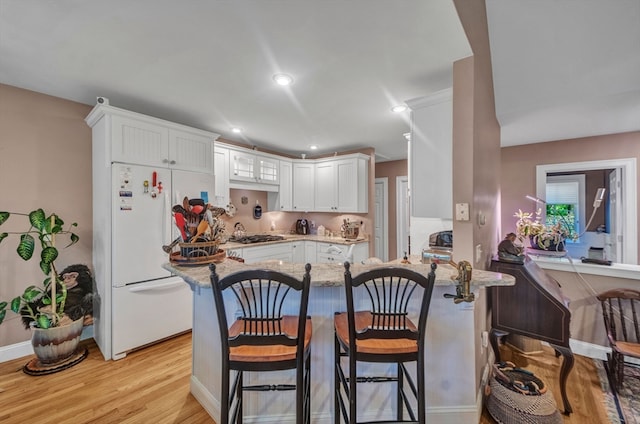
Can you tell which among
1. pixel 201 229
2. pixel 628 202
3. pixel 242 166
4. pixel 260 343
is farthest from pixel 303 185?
pixel 628 202

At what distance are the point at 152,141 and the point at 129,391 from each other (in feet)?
7.37

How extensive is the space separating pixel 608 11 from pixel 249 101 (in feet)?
9.05

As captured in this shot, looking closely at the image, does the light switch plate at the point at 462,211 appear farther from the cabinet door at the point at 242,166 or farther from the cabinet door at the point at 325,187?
the cabinet door at the point at 242,166

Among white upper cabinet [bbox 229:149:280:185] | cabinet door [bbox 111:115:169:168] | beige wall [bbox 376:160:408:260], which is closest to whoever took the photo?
cabinet door [bbox 111:115:169:168]

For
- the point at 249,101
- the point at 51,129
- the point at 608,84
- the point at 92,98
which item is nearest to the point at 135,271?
the point at 51,129

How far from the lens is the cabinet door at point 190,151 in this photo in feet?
9.25

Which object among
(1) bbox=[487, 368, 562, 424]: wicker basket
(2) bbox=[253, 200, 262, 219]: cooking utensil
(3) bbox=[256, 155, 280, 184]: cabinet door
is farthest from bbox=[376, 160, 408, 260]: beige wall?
(1) bbox=[487, 368, 562, 424]: wicker basket

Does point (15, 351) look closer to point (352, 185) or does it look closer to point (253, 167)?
point (253, 167)

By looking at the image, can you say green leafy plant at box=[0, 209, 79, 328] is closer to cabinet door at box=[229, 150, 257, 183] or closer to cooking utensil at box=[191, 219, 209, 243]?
cooking utensil at box=[191, 219, 209, 243]

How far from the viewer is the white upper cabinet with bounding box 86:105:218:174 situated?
7.94ft

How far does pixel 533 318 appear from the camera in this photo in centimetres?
195

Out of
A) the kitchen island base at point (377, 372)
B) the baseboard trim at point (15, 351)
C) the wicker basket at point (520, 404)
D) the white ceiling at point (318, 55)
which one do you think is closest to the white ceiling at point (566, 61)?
the white ceiling at point (318, 55)

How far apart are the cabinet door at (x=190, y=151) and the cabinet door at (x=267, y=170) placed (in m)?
1.04

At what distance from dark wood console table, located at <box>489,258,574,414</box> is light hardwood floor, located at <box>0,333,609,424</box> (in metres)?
0.44
